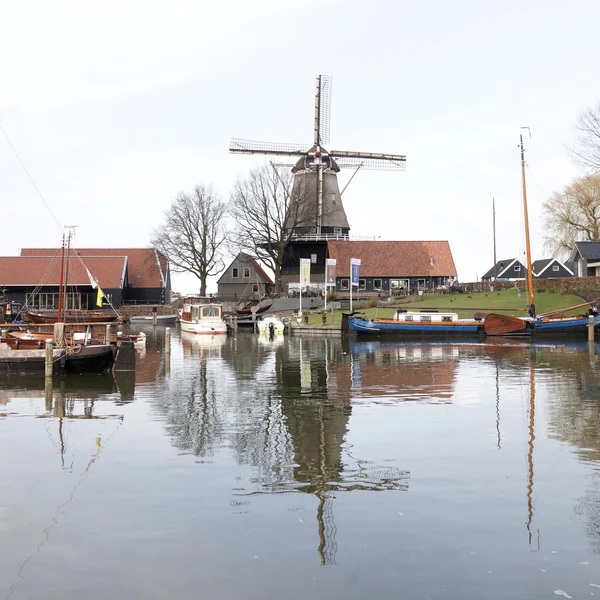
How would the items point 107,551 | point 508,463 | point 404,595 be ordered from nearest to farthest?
point 404,595 → point 107,551 → point 508,463

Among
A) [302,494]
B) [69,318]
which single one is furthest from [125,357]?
[69,318]

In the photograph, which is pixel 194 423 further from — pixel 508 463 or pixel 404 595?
pixel 404 595

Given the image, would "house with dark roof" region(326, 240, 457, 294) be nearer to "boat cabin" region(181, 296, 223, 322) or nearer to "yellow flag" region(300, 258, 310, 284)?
"yellow flag" region(300, 258, 310, 284)

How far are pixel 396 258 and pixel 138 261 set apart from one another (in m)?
30.6

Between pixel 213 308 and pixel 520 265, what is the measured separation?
45948 millimetres

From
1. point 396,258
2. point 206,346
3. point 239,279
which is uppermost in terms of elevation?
point 396,258

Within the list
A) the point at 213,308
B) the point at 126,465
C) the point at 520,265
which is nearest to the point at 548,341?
the point at 213,308

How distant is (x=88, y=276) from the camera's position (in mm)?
77000

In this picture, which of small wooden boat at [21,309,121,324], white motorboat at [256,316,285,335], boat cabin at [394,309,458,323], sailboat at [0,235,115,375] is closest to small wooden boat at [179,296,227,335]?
white motorboat at [256,316,285,335]

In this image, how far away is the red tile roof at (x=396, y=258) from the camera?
75250 mm

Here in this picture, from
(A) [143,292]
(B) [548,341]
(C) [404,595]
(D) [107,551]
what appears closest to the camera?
(C) [404,595]

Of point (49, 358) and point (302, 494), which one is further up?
point (49, 358)

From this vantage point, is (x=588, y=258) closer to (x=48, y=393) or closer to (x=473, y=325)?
(x=473, y=325)

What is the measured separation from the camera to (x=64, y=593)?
6816 mm
